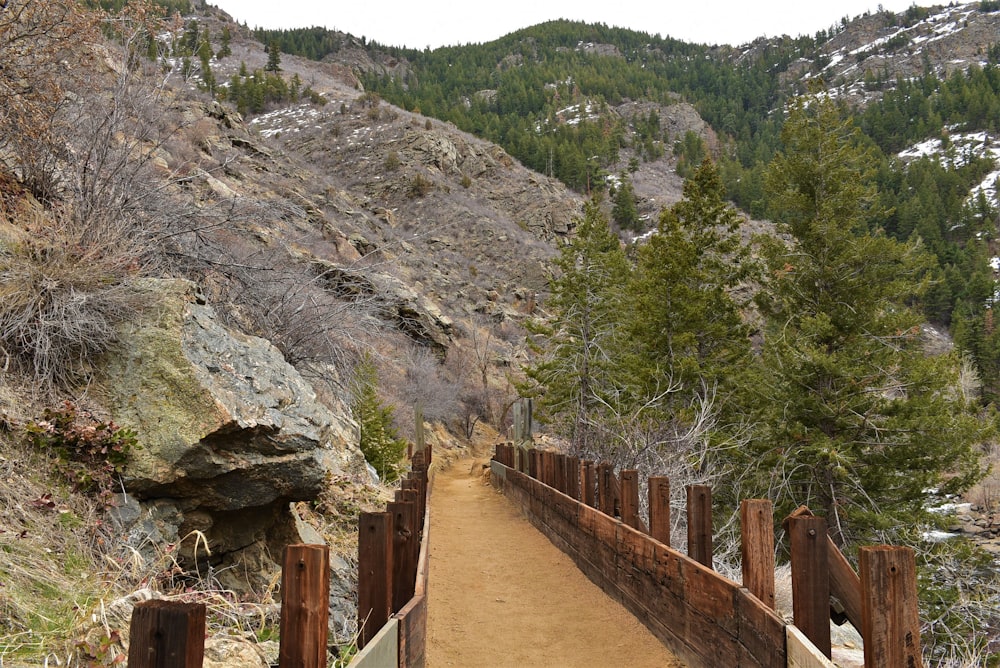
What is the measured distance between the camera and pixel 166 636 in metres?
1.33

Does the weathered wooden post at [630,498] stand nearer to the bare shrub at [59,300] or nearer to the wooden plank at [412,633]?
the wooden plank at [412,633]

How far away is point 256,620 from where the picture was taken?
14.3 feet

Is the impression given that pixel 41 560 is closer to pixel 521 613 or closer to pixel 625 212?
pixel 521 613

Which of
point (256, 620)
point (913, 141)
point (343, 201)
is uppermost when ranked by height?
point (913, 141)

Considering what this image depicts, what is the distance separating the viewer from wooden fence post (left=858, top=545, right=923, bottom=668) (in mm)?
2629

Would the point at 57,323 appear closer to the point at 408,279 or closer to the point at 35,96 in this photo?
the point at 35,96

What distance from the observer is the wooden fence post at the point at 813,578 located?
313cm

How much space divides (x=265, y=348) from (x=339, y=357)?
2.69m

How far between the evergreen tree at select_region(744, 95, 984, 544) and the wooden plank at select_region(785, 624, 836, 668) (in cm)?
1425

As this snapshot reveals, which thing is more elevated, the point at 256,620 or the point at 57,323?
the point at 57,323

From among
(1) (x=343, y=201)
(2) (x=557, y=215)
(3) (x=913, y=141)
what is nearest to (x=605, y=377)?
(1) (x=343, y=201)

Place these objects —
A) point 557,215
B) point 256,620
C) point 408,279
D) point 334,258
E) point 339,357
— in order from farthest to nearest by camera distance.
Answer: point 557,215
point 408,279
point 334,258
point 339,357
point 256,620

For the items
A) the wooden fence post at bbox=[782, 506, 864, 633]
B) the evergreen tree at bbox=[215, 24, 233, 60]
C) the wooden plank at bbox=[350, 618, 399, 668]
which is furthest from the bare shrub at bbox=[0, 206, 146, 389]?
the evergreen tree at bbox=[215, 24, 233, 60]

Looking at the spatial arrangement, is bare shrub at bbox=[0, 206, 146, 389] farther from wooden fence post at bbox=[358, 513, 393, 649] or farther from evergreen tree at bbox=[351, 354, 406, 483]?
evergreen tree at bbox=[351, 354, 406, 483]
